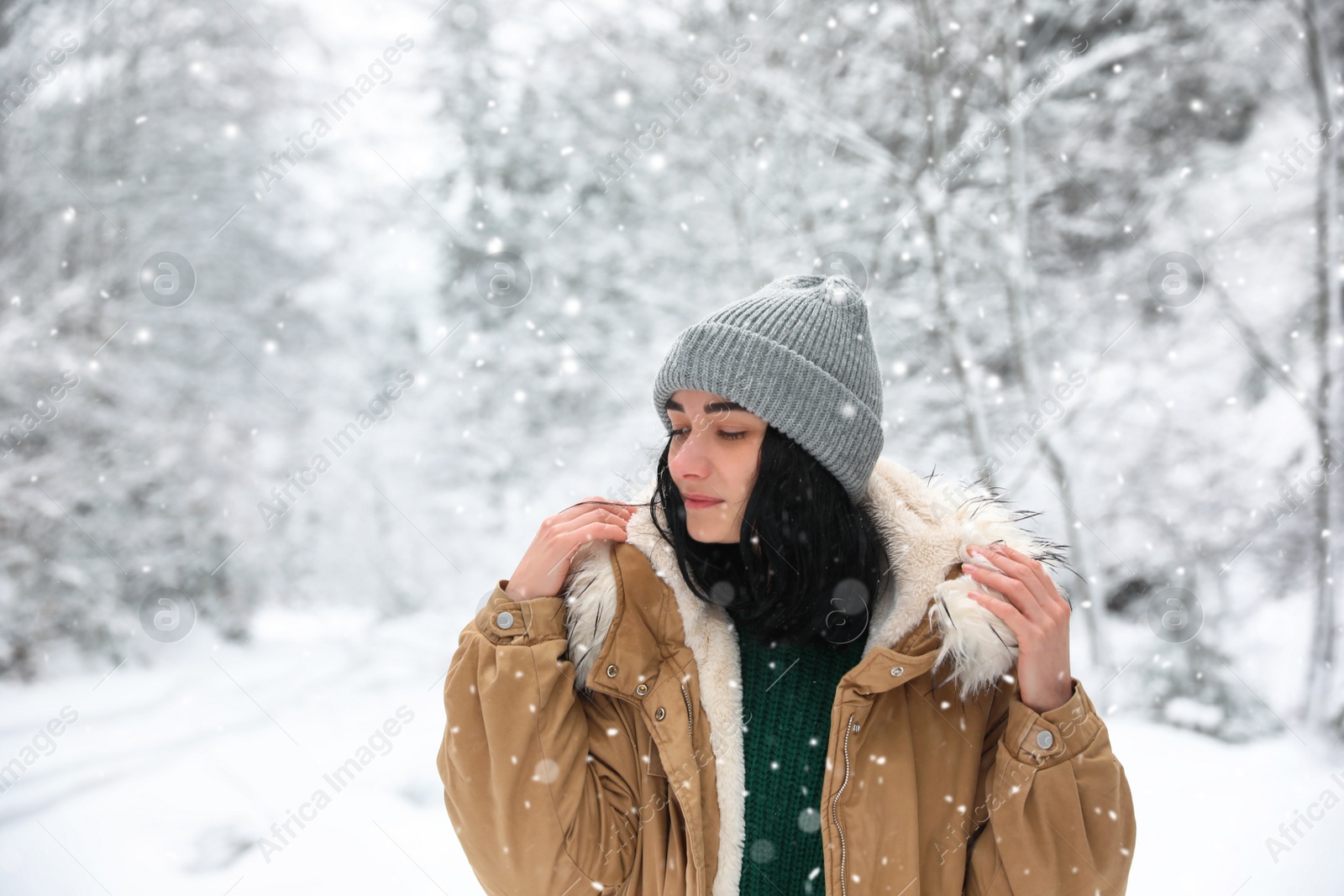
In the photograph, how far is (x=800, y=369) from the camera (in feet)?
4.39

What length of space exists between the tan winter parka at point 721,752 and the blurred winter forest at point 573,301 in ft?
8.38

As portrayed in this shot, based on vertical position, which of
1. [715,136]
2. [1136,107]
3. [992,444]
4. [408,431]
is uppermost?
[1136,107]

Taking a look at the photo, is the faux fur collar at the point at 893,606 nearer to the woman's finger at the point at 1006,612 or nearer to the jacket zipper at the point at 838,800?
the woman's finger at the point at 1006,612

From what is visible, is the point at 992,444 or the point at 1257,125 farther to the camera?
the point at 992,444

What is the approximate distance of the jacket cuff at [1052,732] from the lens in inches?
45.6

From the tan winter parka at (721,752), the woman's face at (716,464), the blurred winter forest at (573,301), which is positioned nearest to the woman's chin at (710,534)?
the woman's face at (716,464)

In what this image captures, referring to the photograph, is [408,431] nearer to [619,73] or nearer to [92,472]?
[92,472]

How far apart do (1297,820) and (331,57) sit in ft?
23.2

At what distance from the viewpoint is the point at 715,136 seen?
5.18 metres

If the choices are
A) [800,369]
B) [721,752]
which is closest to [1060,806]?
[721,752]

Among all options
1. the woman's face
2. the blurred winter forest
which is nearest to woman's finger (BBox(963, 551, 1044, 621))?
the woman's face

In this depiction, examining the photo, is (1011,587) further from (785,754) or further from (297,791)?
(297,791)

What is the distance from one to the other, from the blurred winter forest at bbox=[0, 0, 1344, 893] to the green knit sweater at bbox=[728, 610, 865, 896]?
263 centimetres

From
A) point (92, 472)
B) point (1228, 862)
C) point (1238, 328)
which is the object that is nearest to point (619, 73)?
point (1238, 328)
